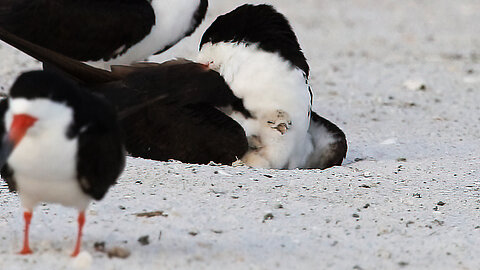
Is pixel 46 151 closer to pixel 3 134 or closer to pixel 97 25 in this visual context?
pixel 3 134

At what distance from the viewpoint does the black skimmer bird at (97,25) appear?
5.14 meters

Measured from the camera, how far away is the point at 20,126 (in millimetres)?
2494

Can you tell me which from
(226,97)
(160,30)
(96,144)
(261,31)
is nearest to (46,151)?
(96,144)

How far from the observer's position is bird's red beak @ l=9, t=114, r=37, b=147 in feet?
8.18

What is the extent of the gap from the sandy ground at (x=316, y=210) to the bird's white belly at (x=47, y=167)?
23cm

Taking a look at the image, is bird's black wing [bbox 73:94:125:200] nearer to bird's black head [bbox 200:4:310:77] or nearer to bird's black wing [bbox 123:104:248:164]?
bird's black wing [bbox 123:104:248:164]

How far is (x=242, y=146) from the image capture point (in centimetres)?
432

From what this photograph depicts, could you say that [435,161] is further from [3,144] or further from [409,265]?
[3,144]

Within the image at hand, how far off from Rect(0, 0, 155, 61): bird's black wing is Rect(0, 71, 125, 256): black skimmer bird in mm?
2422

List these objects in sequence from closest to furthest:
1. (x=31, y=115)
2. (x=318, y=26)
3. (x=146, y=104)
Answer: (x=31, y=115) < (x=146, y=104) < (x=318, y=26)

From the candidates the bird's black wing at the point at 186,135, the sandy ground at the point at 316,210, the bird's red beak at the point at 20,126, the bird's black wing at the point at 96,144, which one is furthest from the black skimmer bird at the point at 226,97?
the bird's red beak at the point at 20,126

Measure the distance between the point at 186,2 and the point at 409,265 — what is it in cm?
282

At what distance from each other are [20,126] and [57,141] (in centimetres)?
11

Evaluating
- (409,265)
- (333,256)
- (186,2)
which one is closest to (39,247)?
(333,256)
